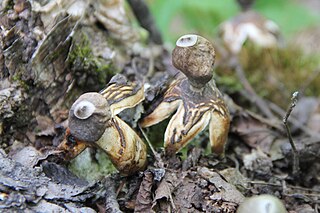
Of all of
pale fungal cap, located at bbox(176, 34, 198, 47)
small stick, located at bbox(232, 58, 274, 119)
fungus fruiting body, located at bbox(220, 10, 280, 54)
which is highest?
pale fungal cap, located at bbox(176, 34, 198, 47)

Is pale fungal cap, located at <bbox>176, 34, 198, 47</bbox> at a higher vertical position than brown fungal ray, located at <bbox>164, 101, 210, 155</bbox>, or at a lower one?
higher

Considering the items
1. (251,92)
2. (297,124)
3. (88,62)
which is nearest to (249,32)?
(251,92)

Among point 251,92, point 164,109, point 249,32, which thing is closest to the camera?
point 164,109

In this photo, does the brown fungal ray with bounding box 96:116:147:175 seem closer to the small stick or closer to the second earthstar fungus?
the second earthstar fungus

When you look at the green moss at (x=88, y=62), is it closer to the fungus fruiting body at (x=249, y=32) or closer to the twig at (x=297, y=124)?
the twig at (x=297, y=124)

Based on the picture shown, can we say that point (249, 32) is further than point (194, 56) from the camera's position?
Yes

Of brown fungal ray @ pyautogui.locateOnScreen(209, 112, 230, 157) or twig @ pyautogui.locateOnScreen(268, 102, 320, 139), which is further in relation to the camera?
twig @ pyautogui.locateOnScreen(268, 102, 320, 139)

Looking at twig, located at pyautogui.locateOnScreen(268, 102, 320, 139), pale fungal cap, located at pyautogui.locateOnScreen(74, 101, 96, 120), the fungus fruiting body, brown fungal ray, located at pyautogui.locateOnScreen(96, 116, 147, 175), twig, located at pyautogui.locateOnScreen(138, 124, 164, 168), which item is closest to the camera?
pale fungal cap, located at pyautogui.locateOnScreen(74, 101, 96, 120)

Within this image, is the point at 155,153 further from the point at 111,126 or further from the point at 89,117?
the point at 89,117

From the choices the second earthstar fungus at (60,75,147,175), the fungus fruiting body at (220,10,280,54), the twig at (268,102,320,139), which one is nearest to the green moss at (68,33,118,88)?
the second earthstar fungus at (60,75,147,175)
